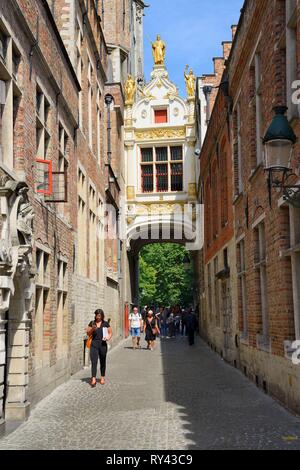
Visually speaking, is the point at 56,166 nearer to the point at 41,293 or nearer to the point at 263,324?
the point at 41,293

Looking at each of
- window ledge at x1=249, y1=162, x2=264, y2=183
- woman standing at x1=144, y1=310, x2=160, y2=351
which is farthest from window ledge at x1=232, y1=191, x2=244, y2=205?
woman standing at x1=144, y1=310, x2=160, y2=351

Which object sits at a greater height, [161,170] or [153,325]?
[161,170]

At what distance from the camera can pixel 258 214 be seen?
12203 mm

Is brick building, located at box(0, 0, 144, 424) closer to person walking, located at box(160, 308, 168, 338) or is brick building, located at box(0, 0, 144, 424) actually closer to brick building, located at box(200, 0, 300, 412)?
brick building, located at box(200, 0, 300, 412)

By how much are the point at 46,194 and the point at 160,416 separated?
15.2 ft

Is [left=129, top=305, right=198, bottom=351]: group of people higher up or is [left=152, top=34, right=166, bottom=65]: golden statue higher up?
[left=152, top=34, right=166, bottom=65]: golden statue

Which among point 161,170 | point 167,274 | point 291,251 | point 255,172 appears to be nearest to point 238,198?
point 255,172

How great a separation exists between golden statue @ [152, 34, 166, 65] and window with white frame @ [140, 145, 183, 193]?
6237 mm

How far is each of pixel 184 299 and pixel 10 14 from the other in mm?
49358

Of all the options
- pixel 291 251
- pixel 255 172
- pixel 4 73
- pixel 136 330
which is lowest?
pixel 136 330

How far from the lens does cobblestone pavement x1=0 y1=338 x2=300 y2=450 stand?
24.8 ft

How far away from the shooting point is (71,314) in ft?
49.0

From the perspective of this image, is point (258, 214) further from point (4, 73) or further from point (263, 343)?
point (4, 73)
